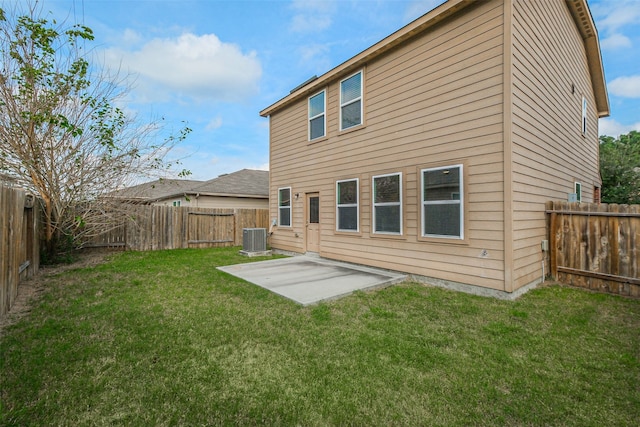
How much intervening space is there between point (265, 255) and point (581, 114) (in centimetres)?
1030

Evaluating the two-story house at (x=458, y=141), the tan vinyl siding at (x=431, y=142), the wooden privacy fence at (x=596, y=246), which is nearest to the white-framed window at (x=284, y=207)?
the two-story house at (x=458, y=141)

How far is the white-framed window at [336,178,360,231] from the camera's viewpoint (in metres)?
7.23

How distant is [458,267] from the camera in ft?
17.0

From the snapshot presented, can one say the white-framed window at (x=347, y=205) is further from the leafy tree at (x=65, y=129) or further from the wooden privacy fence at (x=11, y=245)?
the wooden privacy fence at (x=11, y=245)

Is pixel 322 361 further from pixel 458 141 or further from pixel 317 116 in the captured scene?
pixel 317 116

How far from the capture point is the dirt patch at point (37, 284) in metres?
3.84

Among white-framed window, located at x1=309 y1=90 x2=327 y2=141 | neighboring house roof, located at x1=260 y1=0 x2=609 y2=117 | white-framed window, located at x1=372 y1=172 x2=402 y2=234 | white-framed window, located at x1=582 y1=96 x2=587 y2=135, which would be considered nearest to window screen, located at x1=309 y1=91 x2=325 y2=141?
white-framed window, located at x1=309 y1=90 x2=327 y2=141

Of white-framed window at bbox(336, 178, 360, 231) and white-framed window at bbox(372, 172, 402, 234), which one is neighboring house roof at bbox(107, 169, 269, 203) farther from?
white-framed window at bbox(372, 172, 402, 234)

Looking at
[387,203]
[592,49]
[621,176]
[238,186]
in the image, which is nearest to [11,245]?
[387,203]

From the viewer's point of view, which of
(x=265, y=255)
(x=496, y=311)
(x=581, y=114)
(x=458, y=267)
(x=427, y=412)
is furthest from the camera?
(x=265, y=255)

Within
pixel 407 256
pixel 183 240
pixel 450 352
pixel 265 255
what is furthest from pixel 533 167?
pixel 183 240

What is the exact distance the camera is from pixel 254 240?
31.2 ft

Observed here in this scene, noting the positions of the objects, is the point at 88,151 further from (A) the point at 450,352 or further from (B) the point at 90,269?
(A) the point at 450,352

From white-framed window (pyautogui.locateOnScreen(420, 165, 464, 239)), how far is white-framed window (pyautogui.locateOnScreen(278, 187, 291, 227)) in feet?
16.5
